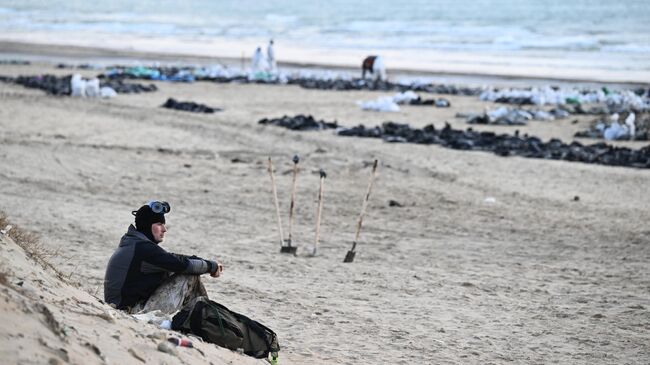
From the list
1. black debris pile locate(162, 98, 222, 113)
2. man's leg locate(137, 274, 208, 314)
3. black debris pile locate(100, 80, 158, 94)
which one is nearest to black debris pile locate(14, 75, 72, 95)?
black debris pile locate(100, 80, 158, 94)

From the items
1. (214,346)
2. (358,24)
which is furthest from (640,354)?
(358,24)

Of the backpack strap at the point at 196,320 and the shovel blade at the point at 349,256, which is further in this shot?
the shovel blade at the point at 349,256

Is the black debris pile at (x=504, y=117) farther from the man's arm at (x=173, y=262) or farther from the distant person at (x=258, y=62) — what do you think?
the man's arm at (x=173, y=262)

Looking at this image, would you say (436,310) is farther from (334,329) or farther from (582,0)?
(582,0)

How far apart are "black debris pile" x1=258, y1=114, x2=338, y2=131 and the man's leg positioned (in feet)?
49.9

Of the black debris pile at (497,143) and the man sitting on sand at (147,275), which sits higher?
the man sitting on sand at (147,275)

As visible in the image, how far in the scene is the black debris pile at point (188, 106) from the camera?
81.1 feet

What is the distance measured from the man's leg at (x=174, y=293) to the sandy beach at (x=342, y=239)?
2.06 feet

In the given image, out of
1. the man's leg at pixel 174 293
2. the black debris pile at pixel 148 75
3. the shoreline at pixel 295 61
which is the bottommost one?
the man's leg at pixel 174 293

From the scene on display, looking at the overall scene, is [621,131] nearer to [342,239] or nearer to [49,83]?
[342,239]

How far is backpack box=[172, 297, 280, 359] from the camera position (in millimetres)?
6613

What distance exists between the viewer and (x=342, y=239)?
1261 cm

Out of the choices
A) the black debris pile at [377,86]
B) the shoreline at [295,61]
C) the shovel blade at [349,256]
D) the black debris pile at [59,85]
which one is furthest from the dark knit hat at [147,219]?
the shoreline at [295,61]

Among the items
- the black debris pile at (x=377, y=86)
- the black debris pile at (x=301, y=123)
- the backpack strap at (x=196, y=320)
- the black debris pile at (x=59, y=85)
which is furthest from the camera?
the black debris pile at (x=377, y=86)
